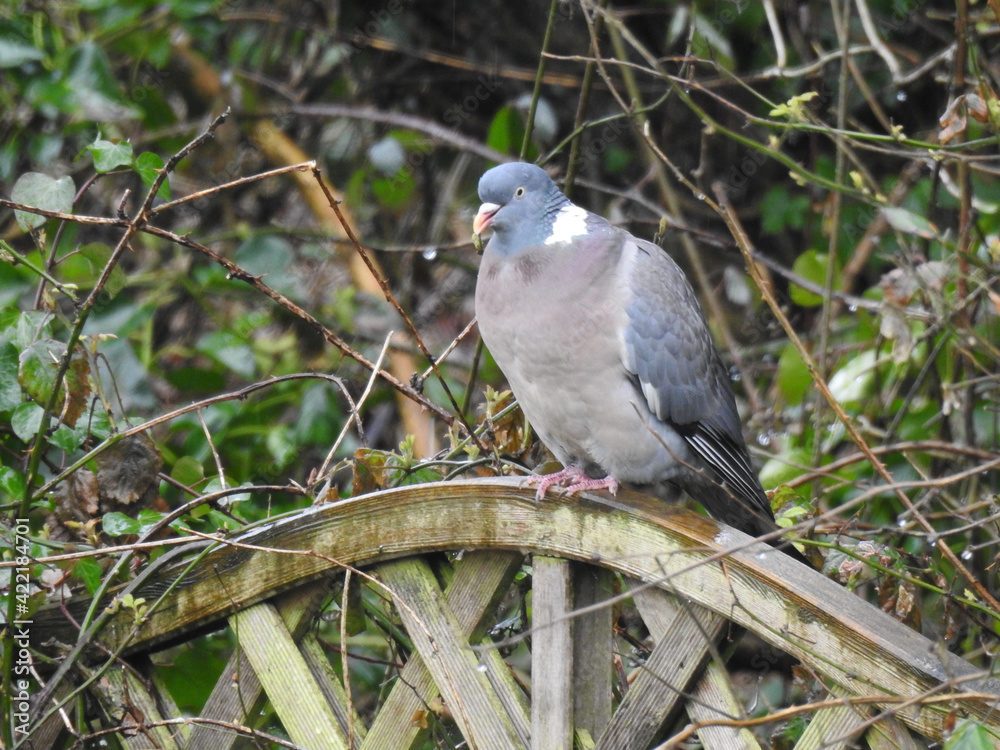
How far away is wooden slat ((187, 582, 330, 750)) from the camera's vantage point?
6.79 ft

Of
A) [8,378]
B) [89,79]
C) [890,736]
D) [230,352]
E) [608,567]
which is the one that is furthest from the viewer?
[89,79]

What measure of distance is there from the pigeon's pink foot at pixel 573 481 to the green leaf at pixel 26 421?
1.04m

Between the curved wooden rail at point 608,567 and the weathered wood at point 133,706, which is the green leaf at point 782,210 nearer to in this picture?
the curved wooden rail at point 608,567

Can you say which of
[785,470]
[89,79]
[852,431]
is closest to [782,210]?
[785,470]

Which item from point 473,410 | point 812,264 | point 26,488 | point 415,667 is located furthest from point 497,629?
point 473,410

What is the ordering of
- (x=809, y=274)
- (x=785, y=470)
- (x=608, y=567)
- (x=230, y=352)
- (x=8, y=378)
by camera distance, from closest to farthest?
(x=608, y=567), (x=8, y=378), (x=785, y=470), (x=809, y=274), (x=230, y=352)

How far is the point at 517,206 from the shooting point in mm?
2381

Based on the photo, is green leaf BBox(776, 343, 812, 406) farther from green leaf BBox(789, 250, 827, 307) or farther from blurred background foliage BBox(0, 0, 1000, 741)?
green leaf BBox(789, 250, 827, 307)

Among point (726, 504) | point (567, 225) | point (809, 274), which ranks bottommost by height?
point (726, 504)

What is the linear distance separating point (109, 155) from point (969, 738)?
186 centimetres

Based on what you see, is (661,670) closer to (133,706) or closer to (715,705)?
(715,705)

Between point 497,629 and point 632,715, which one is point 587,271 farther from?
point 632,715

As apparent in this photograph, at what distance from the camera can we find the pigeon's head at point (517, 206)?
2355 mm

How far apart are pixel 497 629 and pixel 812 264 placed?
68.6 inches
